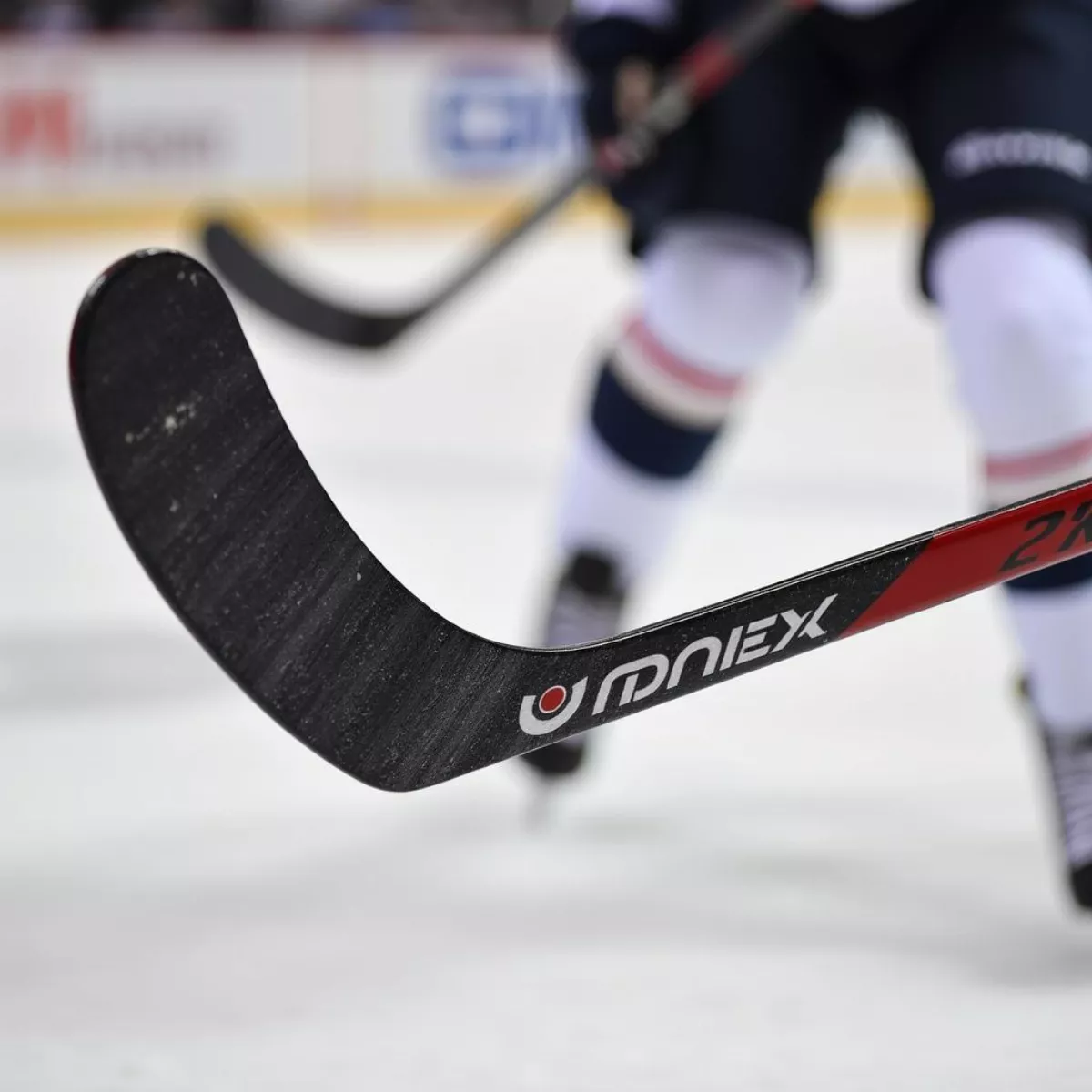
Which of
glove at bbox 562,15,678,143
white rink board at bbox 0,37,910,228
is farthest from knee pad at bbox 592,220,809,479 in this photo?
white rink board at bbox 0,37,910,228

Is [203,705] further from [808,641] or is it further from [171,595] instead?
[171,595]

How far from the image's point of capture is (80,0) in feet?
17.7

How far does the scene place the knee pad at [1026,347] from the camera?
108 centimetres

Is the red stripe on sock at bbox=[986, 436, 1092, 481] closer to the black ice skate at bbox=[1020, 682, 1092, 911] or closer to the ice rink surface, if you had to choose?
the black ice skate at bbox=[1020, 682, 1092, 911]

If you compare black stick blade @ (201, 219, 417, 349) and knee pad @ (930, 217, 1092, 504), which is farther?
black stick blade @ (201, 219, 417, 349)

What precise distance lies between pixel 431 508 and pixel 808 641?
1628mm

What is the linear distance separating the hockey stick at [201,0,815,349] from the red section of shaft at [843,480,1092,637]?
0.53 meters

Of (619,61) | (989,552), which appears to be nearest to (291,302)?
(619,61)

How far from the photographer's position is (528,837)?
54.7 inches

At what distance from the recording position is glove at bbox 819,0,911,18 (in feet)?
3.96

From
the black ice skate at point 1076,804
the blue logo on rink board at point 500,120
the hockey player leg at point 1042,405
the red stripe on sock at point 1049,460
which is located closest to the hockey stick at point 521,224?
the hockey player leg at point 1042,405

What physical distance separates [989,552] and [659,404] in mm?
525

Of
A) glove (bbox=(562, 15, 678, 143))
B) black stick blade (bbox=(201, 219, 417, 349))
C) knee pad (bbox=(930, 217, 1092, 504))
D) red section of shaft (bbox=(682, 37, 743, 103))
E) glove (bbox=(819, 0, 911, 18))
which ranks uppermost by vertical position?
black stick blade (bbox=(201, 219, 417, 349))

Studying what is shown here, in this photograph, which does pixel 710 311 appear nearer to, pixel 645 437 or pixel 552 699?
pixel 645 437
